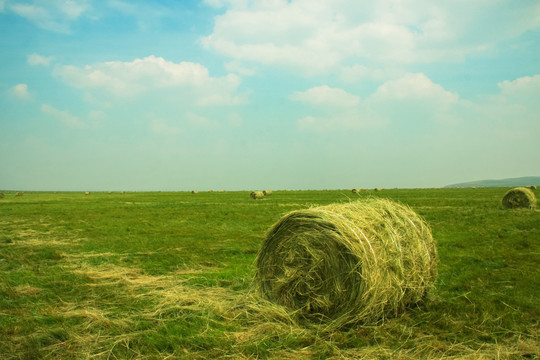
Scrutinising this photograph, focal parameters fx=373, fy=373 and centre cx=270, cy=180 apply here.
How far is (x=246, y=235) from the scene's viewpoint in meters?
13.8

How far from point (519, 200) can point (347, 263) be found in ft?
68.3

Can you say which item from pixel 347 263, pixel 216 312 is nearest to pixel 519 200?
pixel 347 263

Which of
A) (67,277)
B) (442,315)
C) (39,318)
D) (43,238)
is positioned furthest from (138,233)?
(442,315)

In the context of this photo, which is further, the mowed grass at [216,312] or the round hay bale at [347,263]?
the round hay bale at [347,263]

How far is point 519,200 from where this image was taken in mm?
21406

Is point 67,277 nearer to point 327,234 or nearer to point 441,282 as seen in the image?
point 327,234

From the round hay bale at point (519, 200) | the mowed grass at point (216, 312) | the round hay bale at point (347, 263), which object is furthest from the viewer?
the round hay bale at point (519, 200)

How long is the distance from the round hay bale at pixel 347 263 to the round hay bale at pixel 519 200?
61.9ft

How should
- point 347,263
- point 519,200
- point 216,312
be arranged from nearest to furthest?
point 347,263, point 216,312, point 519,200

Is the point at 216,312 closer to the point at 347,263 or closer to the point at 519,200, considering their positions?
the point at 347,263

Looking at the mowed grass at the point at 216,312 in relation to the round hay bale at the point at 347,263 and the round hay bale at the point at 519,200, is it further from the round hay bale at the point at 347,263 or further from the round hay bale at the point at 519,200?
the round hay bale at the point at 519,200

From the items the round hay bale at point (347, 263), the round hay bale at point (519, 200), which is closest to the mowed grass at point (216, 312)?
the round hay bale at point (347, 263)

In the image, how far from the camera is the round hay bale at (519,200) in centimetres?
2114

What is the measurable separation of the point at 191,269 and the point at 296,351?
4807 millimetres
